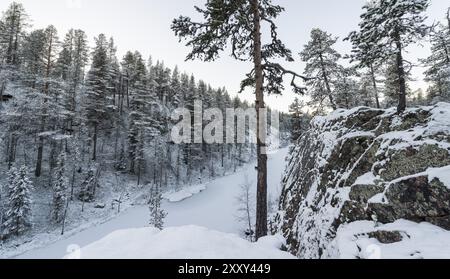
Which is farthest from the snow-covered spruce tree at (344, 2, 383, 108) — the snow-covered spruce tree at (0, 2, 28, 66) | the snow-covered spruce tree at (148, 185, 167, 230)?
the snow-covered spruce tree at (0, 2, 28, 66)

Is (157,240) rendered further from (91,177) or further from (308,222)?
(91,177)

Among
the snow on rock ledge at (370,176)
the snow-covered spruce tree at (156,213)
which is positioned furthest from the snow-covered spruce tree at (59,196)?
the snow on rock ledge at (370,176)

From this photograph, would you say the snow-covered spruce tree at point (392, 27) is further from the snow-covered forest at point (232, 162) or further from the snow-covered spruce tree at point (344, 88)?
the snow-covered spruce tree at point (344, 88)

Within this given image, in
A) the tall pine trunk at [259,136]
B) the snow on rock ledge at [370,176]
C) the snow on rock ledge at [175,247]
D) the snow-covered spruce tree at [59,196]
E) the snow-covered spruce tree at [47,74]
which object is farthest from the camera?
the snow-covered spruce tree at [47,74]

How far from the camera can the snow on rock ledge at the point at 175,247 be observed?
371 centimetres

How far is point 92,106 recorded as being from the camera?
121ft

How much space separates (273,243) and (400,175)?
416cm

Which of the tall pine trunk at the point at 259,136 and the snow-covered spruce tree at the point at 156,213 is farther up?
the tall pine trunk at the point at 259,136

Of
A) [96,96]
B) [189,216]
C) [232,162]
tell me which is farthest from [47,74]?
[232,162]

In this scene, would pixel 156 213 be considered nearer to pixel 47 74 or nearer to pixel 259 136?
pixel 259 136

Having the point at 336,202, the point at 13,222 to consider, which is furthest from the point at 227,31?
the point at 13,222

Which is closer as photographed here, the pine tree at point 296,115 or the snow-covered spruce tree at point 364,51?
the snow-covered spruce tree at point 364,51

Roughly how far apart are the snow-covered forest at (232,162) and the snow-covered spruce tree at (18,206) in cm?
12

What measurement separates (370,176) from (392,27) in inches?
282
